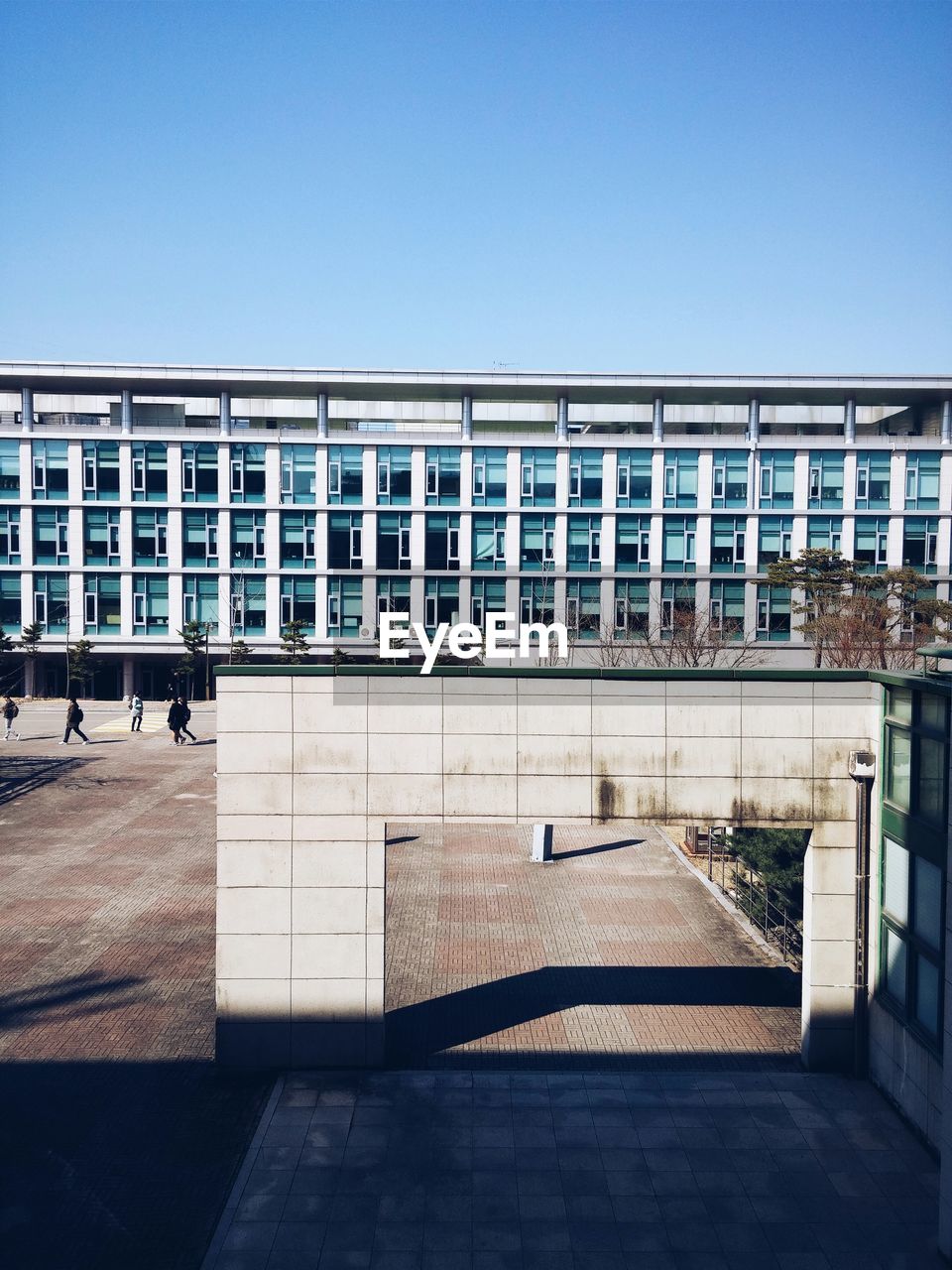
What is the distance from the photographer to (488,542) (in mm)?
57125

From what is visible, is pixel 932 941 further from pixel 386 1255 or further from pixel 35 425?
pixel 35 425

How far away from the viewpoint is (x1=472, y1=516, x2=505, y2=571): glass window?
187 feet

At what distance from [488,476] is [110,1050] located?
151 ft

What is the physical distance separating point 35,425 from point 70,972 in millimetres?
48469

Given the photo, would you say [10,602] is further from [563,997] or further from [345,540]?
[563,997]

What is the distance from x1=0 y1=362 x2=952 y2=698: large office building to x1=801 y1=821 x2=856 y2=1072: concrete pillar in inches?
1667

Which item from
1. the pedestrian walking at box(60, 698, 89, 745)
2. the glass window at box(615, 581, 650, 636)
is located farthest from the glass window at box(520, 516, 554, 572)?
the pedestrian walking at box(60, 698, 89, 745)

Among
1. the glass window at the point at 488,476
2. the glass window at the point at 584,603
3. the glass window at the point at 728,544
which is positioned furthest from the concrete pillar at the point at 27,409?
the glass window at the point at 728,544

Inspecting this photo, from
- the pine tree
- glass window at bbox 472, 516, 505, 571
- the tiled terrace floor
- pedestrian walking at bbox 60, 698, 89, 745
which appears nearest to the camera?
the tiled terrace floor

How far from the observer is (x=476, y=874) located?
81.1ft

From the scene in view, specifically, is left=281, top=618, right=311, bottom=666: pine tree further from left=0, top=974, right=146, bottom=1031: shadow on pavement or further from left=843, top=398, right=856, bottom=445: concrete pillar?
left=0, top=974, right=146, bottom=1031: shadow on pavement

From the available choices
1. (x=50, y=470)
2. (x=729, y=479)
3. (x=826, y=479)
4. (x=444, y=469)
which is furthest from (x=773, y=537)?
(x=50, y=470)

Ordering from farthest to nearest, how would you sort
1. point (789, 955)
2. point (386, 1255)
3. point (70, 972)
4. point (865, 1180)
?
1. point (789, 955)
2. point (70, 972)
3. point (865, 1180)
4. point (386, 1255)

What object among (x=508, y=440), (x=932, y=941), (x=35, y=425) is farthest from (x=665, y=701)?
(x=35, y=425)
